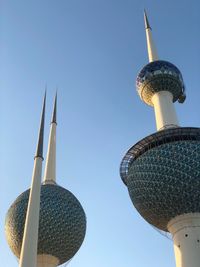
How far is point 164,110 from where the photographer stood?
190ft

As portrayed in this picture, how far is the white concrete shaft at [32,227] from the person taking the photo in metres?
34.4

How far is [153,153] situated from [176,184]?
4583 millimetres

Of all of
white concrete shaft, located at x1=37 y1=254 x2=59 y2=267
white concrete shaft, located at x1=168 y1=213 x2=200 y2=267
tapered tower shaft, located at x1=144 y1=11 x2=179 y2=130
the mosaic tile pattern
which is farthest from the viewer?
white concrete shaft, located at x1=37 y1=254 x2=59 y2=267

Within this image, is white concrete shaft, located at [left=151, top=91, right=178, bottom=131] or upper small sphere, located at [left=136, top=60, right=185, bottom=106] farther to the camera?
upper small sphere, located at [left=136, top=60, right=185, bottom=106]

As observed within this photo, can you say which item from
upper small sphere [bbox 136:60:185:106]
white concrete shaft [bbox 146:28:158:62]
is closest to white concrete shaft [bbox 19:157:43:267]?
upper small sphere [bbox 136:60:185:106]

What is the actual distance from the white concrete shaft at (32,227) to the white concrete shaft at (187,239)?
16.3m

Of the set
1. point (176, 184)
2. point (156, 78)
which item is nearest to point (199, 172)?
point (176, 184)

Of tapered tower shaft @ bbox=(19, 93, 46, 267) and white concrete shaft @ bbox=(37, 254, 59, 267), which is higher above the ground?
white concrete shaft @ bbox=(37, 254, 59, 267)

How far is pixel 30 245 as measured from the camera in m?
Result: 35.6

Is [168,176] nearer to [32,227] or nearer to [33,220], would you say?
[33,220]

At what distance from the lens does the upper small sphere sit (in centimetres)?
6372

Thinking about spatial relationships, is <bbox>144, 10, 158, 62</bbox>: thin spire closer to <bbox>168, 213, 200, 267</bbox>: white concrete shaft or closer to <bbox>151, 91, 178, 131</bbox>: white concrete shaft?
<bbox>151, 91, 178, 131</bbox>: white concrete shaft

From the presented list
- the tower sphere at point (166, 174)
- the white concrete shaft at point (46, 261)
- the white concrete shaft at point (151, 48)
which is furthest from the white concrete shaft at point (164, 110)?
the white concrete shaft at point (46, 261)

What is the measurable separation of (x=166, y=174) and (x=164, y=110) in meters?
A: 9.45
